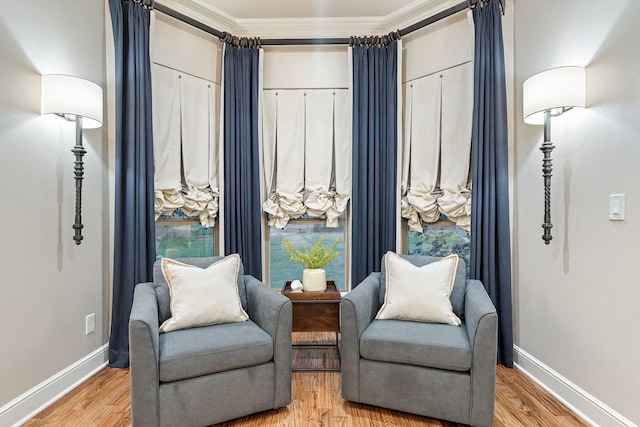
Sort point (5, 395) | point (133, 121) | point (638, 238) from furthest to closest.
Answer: point (133, 121) → point (5, 395) → point (638, 238)

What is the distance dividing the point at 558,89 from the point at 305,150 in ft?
6.61

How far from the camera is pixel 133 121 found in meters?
2.50

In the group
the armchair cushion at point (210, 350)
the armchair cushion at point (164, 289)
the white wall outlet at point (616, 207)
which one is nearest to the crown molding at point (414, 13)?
the white wall outlet at point (616, 207)

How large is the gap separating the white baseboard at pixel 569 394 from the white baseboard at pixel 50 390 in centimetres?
294

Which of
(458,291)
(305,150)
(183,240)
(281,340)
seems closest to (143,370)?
(281,340)

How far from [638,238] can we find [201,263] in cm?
239

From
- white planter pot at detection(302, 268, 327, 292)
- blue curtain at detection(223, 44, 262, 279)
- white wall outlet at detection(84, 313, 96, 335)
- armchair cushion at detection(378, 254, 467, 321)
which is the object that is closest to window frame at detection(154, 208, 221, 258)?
blue curtain at detection(223, 44, 262, 279)

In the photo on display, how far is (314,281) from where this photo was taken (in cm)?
259

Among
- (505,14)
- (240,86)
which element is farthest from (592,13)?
(240,86)

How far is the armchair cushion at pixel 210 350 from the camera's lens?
1717mm

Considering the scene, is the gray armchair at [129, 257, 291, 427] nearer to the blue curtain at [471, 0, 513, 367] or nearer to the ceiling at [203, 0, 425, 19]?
the blue curtain at [471, 0, 513, 367]

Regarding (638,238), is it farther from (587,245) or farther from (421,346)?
(421,346)

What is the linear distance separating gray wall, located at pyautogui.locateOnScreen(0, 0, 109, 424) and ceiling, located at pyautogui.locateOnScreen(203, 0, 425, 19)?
1048 millimetres

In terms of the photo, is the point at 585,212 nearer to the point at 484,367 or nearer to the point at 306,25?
the point at 484,367
